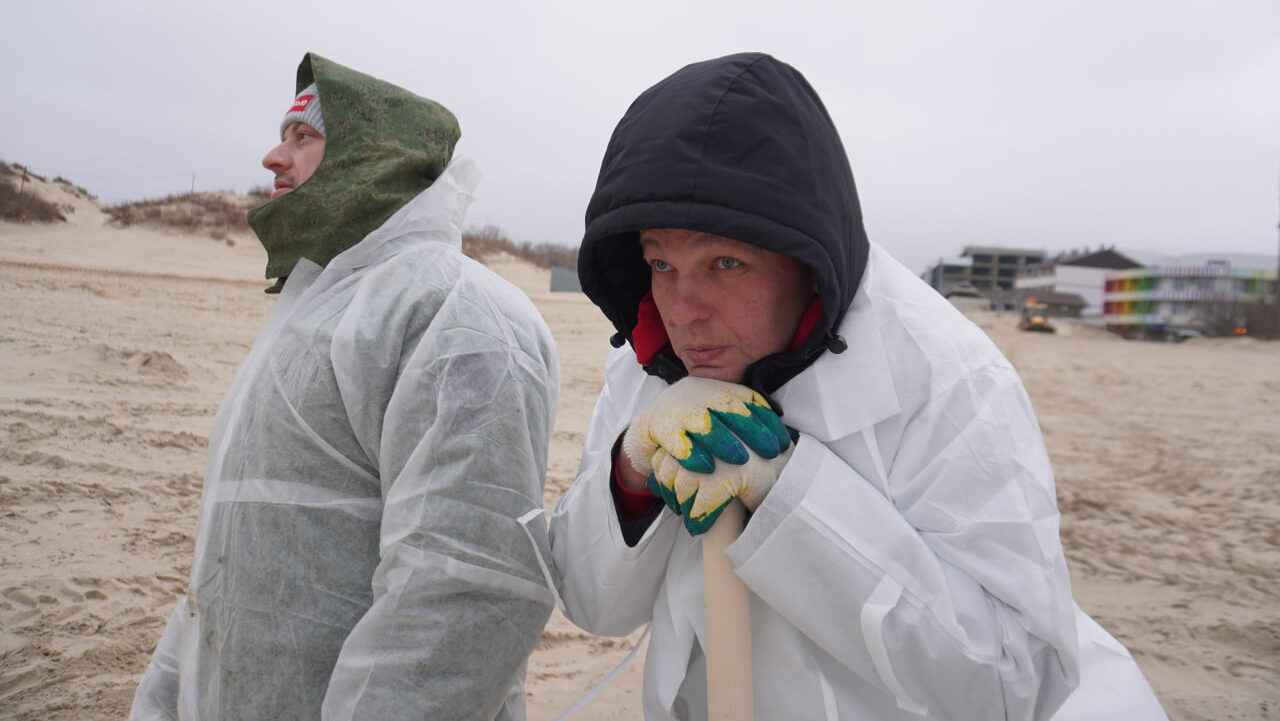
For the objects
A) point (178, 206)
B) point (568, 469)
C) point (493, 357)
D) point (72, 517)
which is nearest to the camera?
point (493, 357)

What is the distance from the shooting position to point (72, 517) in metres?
4.19

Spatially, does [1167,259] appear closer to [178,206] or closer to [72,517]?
[178,206]

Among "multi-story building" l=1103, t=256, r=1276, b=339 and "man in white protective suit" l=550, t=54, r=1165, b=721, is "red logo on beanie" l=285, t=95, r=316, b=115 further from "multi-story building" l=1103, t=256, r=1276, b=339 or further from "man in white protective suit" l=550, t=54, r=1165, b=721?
"multi-story building" l=1103, t=256, r=1276, b=339

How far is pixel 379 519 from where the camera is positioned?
146 cm

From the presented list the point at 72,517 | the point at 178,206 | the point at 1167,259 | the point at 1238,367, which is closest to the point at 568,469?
the point at 72,517

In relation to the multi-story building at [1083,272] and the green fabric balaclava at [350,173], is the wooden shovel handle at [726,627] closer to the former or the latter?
the green fabric balaclava at [350,173]

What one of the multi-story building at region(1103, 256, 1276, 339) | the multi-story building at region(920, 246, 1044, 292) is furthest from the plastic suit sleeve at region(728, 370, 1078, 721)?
the multi-story building at region(920, 246, 1044, 292)

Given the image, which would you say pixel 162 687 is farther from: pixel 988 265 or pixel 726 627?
pixel 988 265

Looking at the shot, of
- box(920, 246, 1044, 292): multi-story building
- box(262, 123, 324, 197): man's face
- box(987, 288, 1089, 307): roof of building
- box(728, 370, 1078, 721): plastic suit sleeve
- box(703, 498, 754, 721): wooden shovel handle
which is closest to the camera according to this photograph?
box(728, 370, 1078, 721): plastic suit sleeve

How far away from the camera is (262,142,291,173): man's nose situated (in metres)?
1.80

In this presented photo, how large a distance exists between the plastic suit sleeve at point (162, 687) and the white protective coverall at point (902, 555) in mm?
1049

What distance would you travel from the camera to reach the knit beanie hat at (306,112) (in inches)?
71.2

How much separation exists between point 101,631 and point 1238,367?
20.1m

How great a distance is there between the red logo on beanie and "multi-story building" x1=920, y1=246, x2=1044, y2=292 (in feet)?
225
